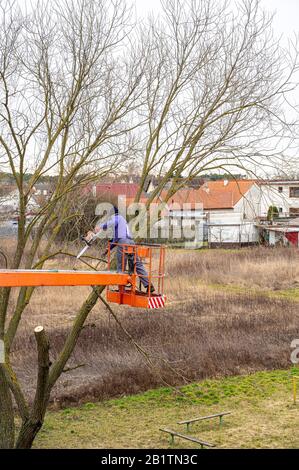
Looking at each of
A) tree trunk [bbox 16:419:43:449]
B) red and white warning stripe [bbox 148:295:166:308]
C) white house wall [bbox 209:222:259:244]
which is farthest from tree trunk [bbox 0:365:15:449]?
white house wall [bbox 209:222:259:244]

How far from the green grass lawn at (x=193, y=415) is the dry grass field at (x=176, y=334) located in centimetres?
53

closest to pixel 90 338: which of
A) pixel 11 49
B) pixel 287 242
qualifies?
pixel 11 49

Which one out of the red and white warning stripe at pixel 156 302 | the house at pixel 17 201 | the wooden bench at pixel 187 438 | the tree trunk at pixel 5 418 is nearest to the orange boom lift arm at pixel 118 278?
the red and white warning stripe at pixel 156 302

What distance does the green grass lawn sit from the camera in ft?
39.7

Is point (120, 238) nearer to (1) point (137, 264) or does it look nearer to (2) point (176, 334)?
(1) point (137, 264)

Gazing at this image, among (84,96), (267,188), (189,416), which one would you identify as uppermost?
(84,96)

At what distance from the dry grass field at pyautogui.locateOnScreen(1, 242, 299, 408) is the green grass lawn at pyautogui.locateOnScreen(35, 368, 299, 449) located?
0.53m

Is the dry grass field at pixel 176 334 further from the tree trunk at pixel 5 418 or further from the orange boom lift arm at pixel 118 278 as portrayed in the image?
the orange boom lift arm at pixel 118 278

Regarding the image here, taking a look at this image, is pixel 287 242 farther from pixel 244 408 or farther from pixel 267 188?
pixel 267 188

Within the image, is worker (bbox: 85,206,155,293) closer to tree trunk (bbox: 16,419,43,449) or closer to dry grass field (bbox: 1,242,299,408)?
dry grass field (bbox: 1,242,299,408)

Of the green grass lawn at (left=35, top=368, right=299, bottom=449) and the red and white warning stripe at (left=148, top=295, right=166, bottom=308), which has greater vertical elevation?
the red and white warning stripe at (left=148, top=295, right=166, bottom=308)

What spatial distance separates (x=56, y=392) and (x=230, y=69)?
8.71m

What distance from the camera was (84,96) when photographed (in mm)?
10828

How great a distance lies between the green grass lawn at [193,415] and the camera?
476 inches
